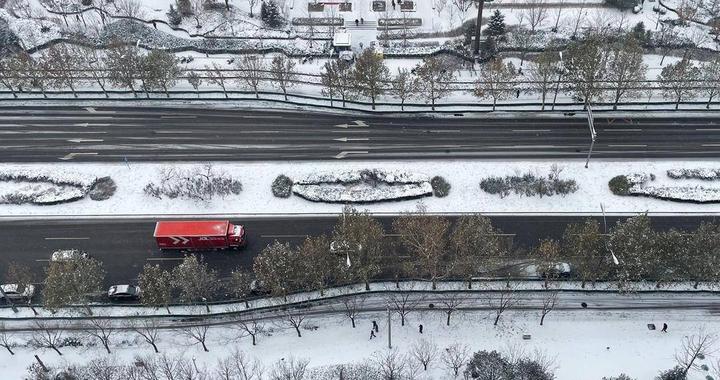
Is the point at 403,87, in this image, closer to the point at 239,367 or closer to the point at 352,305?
the point at 352,305

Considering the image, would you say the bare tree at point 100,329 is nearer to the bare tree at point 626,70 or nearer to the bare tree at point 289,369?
the bare tree at point 289,369

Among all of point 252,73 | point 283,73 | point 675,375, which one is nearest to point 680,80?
point 675,375

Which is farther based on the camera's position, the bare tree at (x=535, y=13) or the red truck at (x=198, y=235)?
the bare tree at (x=535, y=13)

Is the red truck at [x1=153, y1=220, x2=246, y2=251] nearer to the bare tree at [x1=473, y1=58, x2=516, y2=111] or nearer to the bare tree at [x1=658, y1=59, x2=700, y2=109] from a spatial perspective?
the bare tree at [x1=473, y1=58, x2=516, y2=111]

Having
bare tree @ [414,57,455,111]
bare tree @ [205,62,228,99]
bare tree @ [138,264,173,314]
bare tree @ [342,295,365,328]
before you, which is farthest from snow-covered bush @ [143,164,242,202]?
bare tree @ [414,57,455,111]

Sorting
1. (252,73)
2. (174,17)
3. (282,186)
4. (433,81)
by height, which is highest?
(174,17)

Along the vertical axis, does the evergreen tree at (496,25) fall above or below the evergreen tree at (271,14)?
below

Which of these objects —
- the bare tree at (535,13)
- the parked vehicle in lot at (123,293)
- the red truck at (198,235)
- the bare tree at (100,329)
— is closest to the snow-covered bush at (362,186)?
the red truck at (198,235)

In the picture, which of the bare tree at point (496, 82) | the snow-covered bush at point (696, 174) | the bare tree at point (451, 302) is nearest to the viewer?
the bare tree at point (451, 302)
